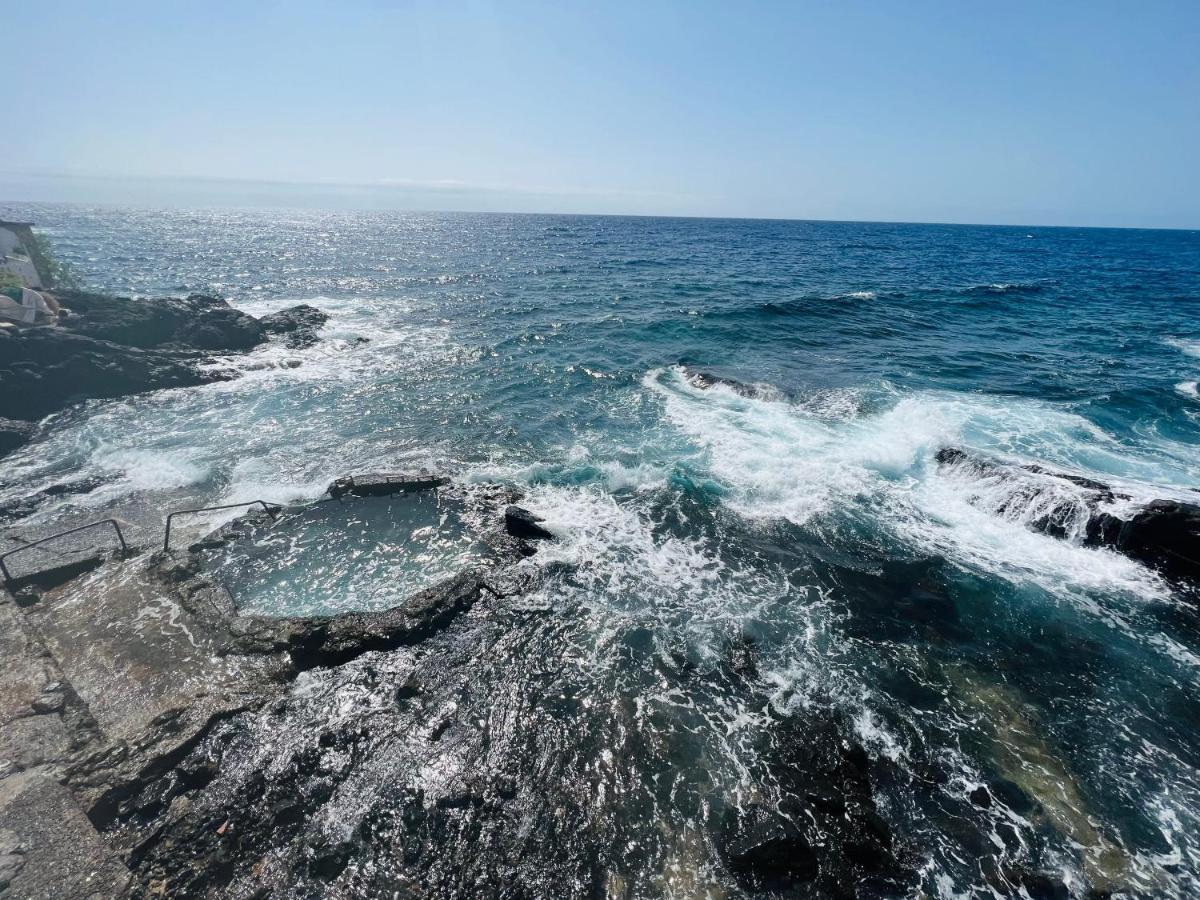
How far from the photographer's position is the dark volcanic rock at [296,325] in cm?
3606

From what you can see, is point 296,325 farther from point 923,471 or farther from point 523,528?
point 923,471

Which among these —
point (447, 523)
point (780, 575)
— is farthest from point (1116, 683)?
point (447, 523)

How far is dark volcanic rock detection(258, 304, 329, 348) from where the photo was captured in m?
36.1

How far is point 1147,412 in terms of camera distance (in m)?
25.0

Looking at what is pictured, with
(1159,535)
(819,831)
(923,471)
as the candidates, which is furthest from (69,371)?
(1159,535)

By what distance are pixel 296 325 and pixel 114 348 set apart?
1193 cm

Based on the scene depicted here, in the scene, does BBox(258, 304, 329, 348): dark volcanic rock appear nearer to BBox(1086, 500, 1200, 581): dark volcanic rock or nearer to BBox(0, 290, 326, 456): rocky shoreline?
BBox(0, 290, 326, 456): rocky shoreline

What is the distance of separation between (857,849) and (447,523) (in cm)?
1353

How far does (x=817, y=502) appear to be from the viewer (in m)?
18.0

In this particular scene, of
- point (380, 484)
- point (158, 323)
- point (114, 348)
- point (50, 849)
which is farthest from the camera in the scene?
point (158, 323)

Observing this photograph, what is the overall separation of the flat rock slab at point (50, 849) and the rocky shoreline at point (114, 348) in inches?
823

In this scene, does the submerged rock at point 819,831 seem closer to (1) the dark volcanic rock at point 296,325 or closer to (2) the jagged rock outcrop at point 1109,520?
(2) the jagged rock outcrop at point 1109,520

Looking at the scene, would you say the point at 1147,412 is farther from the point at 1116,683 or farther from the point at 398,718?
the point at 398,718

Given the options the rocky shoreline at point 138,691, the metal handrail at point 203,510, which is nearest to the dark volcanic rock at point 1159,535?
the rocky shoreline at point 138,691
